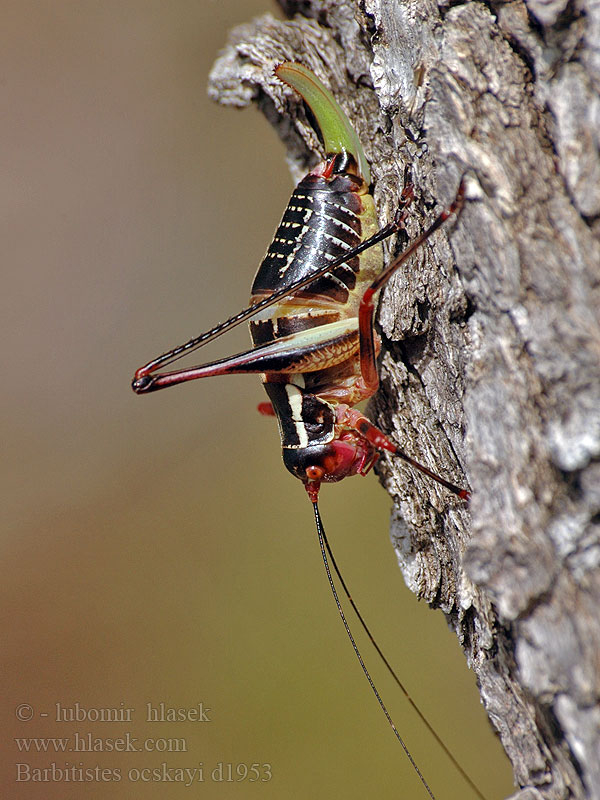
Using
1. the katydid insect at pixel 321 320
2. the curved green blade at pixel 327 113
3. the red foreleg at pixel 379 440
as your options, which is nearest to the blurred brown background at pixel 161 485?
the katydid insect at pixel 321 320

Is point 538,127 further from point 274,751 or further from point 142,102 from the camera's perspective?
point 142,102

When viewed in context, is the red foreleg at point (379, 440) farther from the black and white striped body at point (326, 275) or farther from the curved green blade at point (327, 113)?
the curved green blade at point (327, 113)

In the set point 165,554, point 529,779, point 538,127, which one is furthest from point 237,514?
point 538,127

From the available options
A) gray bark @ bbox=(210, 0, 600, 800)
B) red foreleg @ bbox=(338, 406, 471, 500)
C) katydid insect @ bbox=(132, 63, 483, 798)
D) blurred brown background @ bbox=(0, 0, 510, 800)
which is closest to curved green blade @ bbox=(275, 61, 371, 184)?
katydid insect @ bbox=(132, 63, 483, 798)

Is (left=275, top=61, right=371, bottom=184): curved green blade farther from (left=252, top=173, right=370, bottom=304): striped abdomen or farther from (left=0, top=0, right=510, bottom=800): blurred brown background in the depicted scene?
(left=0, top=0, right=510, bottom=800): blurred brown background

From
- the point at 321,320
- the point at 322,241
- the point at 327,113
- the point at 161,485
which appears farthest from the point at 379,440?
the point at 161,485

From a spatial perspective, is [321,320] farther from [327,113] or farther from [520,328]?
[520,328]
